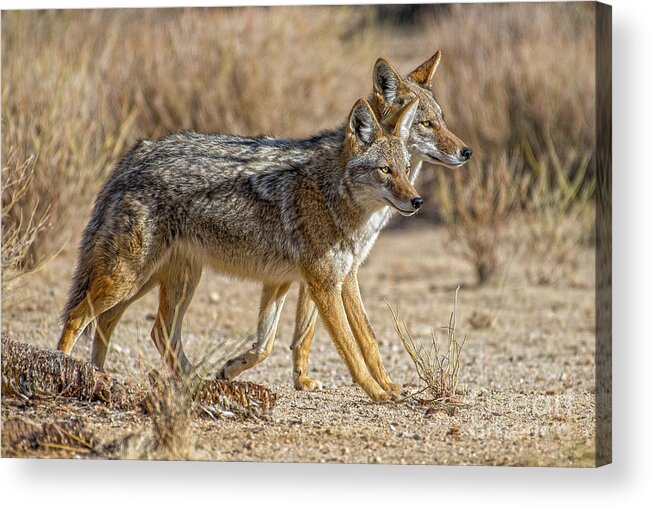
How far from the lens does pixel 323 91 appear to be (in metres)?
12.9

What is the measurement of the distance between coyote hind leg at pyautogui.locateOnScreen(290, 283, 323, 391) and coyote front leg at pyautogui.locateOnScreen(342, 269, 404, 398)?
403 millimetres

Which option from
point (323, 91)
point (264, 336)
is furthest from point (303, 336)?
point (323, 91)

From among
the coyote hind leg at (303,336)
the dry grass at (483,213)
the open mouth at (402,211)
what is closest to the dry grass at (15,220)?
the coyote hind leg at (303,336)

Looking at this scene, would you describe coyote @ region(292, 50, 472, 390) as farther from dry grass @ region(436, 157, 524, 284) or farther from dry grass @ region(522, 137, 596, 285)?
dry grass @ region(522, 137, 596, 285)

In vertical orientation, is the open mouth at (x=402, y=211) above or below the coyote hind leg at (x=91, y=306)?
above

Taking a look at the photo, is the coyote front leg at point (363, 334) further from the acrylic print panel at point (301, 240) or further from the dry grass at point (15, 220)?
the dry grass at point (15, 220)

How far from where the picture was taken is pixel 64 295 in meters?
10.3

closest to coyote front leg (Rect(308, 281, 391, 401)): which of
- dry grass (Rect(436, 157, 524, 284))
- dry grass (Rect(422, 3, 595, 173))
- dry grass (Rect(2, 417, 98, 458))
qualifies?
dry grass (Rect(2, 417, 98, 458))

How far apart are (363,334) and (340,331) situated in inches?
7.9

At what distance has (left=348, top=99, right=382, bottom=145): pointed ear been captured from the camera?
260 inches

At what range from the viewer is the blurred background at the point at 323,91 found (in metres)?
10.4

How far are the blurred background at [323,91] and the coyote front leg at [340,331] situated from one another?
3706 millimetres

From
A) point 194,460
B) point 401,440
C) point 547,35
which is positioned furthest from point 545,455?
point 547,35

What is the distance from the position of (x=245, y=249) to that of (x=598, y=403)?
2.23 m
